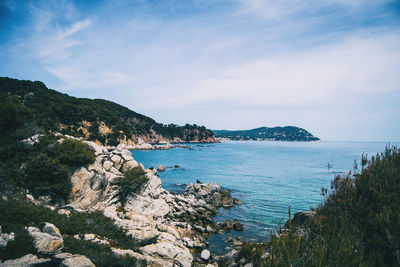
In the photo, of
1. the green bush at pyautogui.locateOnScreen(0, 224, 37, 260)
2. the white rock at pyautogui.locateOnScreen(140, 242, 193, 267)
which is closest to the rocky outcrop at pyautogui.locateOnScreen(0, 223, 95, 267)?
the green bush at pyautogui.locateOnScreen(0, 224, 37, 260)

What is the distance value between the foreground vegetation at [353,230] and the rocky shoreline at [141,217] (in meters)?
4.29

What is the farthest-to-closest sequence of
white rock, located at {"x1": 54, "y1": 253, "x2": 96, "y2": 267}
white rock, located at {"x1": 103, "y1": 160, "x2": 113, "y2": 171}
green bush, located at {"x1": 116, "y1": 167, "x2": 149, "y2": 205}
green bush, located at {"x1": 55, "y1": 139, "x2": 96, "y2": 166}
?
white rock, located at {"x1": 103, "y1": 160, "x2": 113, "y2": 171}
green bush, located at {"x1": 116, "y1": 167, "x2": 149, "y2": 205}
green bush, located at {"x1": 55, "y1": 139, "x2": 96, "y2": 166}
white rock, located at {"x1": 54, "y1": 253, "x2": 96, "y2": 267}

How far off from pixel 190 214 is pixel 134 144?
9882 cm

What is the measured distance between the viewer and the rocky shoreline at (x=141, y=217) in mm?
9289

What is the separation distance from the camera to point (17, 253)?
6453mm

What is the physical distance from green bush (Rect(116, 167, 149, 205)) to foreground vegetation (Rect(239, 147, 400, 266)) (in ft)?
39.3

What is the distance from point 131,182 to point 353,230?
17.5 m

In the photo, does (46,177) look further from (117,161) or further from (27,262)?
(27,262)

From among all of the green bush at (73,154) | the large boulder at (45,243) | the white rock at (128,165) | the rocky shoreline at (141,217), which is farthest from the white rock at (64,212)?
the white rock at (128,165)

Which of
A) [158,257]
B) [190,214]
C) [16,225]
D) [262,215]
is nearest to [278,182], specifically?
[262,215]

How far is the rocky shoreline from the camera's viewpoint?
929 centimetres

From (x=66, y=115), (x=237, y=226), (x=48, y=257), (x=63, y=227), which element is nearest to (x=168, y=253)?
(x=63, y=227)

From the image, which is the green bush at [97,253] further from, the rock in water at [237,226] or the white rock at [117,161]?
the white rock at [117,161]

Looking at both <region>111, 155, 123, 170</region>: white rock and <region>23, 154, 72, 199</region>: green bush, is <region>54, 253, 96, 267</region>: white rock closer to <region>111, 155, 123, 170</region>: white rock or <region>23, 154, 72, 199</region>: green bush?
<region>23, 154, 72, 199</region>: green bush
